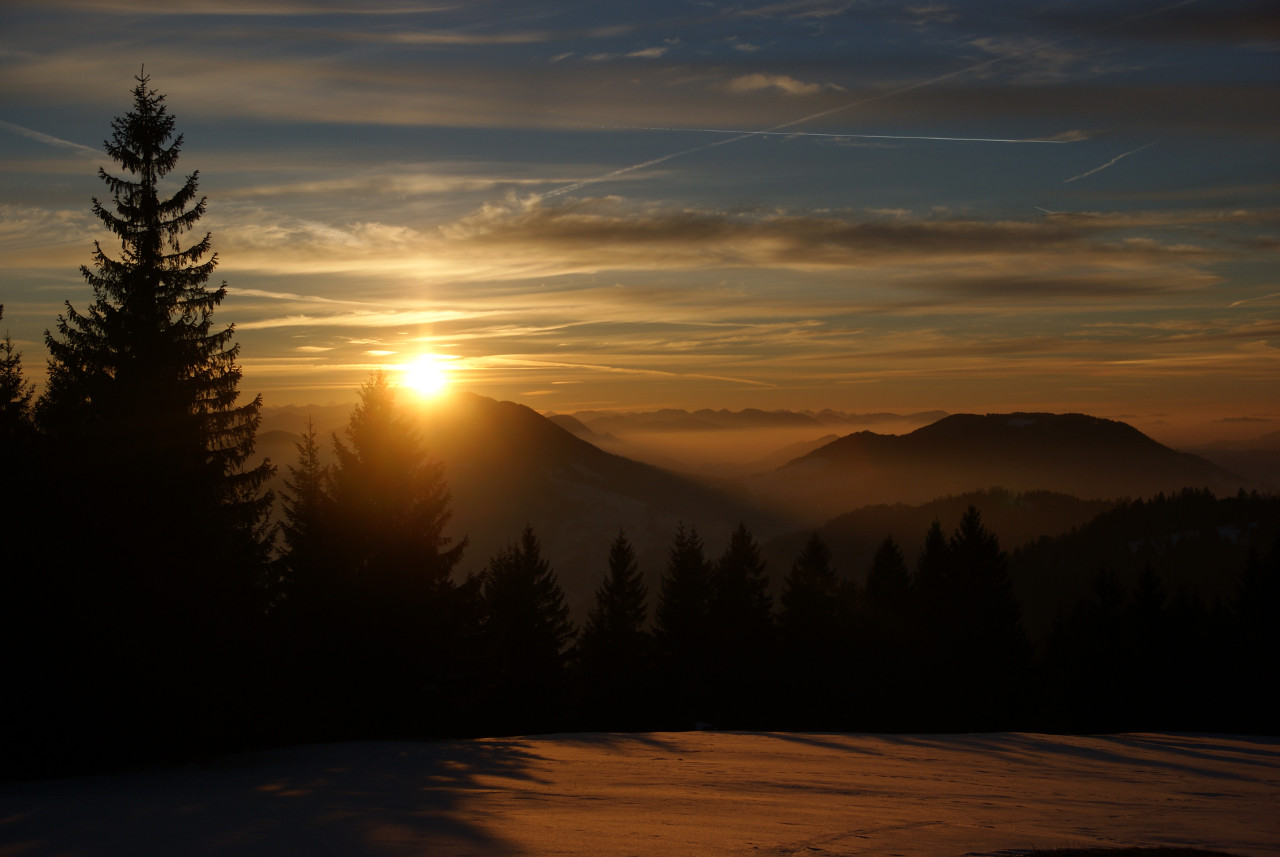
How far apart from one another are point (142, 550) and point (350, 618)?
774 centimetres

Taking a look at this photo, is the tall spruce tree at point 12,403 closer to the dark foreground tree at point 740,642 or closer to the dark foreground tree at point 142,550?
the dark foreground tree at point 142,550

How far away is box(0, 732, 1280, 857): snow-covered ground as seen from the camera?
343 inches

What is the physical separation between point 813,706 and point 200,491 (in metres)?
36.0

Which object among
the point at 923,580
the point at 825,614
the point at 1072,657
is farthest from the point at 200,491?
the point at 1072,657

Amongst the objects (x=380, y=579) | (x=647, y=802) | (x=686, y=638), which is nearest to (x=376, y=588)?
(x=380, y=579)

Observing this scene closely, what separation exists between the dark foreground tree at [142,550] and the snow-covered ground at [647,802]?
148cm

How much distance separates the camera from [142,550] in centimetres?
1586

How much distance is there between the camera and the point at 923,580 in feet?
168

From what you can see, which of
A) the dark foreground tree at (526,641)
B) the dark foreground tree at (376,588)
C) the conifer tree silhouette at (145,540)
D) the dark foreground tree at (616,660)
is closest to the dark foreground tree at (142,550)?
the conifer tree silhouette at (145,540)

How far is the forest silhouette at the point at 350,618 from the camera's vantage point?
1547cm

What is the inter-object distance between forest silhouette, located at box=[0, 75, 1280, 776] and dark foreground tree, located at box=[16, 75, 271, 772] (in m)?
0.04

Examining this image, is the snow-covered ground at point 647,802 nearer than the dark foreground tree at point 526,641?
Yes

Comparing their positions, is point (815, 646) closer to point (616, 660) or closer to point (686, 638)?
point (686, 638)

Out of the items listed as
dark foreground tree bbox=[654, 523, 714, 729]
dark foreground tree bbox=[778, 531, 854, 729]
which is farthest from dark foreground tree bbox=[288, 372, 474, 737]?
dark foreground tree bbox=[778, 531, 854, 729]
